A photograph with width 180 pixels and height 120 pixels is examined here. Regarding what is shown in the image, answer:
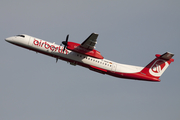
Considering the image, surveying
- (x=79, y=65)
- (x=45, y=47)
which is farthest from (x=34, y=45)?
(x=79, y=65)

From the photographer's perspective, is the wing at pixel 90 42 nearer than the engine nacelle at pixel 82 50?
Yes

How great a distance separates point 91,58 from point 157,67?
1046 cm

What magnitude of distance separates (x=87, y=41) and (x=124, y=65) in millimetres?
8024

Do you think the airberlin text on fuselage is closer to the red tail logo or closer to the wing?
the wing

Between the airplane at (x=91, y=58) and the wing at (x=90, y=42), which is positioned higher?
the wing at (x=90, y=42)

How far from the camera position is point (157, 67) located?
1404 inches

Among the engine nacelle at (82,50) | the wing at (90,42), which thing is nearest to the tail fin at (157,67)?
the engine nacelle at (82,50)


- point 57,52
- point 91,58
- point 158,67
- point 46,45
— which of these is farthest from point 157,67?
point 46,45

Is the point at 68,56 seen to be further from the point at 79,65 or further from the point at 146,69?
A: the point at 146,69

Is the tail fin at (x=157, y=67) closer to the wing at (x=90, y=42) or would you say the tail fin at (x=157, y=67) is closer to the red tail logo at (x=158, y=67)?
the red tail logo at (x=158, y=67)

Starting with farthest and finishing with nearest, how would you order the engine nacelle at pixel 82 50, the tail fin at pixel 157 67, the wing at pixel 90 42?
the tail fin at pixel 157 67
the engine nacelle at pixel 82 50
the wing at pixel 90 42

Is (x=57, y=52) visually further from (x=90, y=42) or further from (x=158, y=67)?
(x=158, y=67)

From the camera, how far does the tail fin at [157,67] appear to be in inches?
1391

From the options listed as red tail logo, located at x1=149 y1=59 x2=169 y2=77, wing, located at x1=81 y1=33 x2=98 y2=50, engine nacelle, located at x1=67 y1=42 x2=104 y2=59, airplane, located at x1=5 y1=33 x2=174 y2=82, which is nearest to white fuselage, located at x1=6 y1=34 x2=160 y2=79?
airplane, located at x1=5 y1=33 x2=174 y2=82
